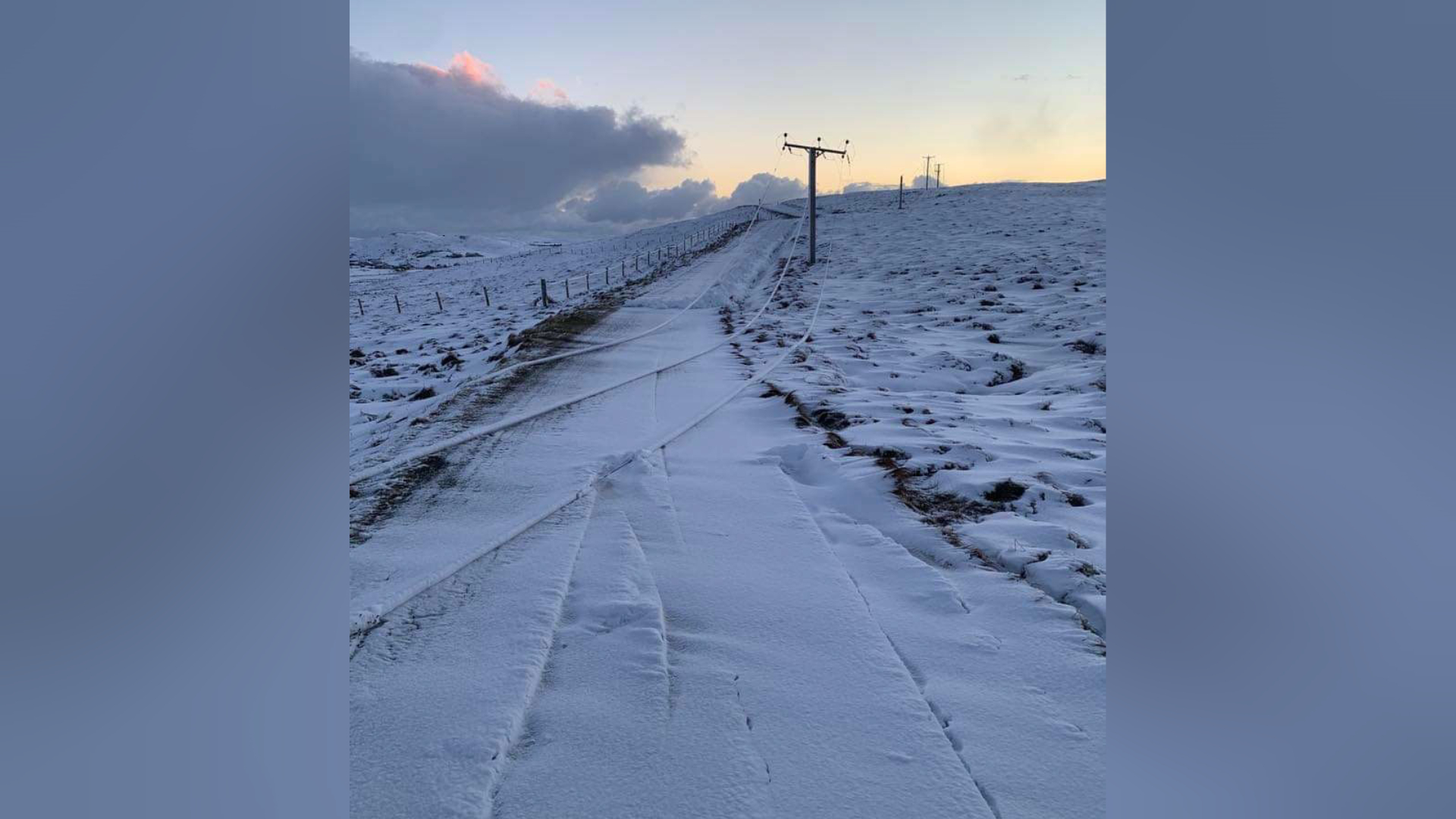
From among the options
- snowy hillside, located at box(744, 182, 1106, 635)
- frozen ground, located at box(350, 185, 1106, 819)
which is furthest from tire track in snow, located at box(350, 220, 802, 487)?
snowy hillside, located at box(744, 182, 1106, 635)

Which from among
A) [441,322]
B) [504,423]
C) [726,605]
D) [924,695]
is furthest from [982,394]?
[441,322]

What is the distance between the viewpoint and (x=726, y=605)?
3.07 metres

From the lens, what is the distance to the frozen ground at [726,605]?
6.88 feet

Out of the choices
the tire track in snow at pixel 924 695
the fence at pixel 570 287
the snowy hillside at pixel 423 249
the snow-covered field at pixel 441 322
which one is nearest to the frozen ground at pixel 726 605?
the tire track in snow at pixel 924 695

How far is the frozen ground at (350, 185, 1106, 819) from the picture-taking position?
2096mm

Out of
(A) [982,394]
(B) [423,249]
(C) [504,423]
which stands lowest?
(C) [504,423]

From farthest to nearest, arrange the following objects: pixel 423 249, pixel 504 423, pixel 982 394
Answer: pixel 423 249
pixel 982 394
pixel 504 423

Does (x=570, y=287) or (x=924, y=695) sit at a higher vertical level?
(x=570, y=287)

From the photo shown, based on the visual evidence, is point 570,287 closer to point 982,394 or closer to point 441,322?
point 441,322
